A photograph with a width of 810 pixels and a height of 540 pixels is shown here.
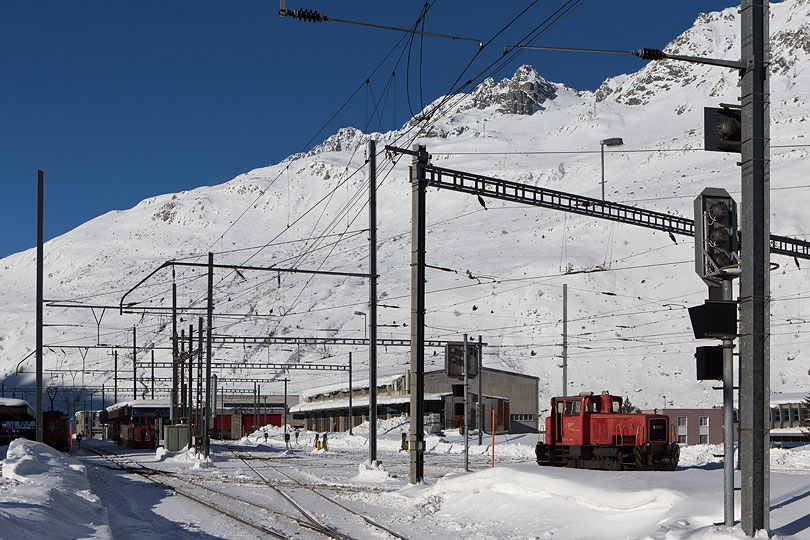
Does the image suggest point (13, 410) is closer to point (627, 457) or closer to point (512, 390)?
point (627, 457)

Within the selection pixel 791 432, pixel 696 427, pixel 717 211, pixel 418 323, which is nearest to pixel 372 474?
pixel 418 323

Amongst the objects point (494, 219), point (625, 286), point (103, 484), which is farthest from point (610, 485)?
point (494, 219)

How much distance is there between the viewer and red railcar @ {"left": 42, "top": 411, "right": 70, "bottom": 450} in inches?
2199

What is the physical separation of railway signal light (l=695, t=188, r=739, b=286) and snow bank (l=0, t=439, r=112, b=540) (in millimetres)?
9871

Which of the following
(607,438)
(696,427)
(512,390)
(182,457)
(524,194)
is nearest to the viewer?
(524,194)

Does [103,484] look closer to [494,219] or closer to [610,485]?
[610,485]

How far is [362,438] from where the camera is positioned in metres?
69.6

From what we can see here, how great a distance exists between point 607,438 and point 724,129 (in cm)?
2097

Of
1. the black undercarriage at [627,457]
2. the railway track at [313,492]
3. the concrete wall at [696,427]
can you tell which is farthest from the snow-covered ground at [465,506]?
the concrete wall at [696,427]

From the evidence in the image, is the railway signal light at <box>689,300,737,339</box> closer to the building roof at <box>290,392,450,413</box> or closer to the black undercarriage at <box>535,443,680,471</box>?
the black undercarriage at <box>535,443,680,471</box>

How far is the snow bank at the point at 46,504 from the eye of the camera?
40.9ft

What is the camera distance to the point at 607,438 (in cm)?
3206

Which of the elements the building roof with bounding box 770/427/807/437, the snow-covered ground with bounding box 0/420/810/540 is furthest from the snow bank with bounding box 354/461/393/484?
the building roof with bounding box 770/427/807/437

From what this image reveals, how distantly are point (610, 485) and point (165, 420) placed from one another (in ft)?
187
